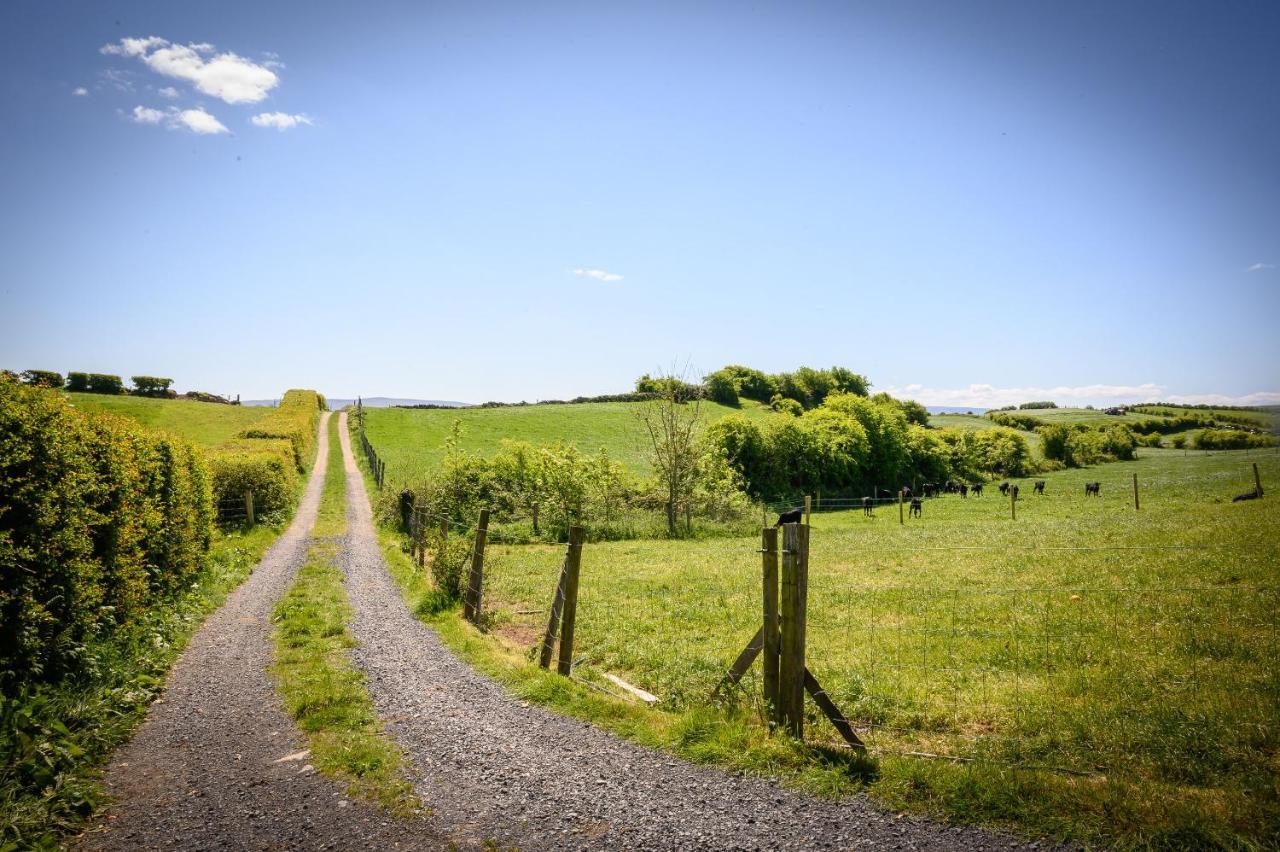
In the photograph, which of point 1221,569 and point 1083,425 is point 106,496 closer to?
point 1221,569

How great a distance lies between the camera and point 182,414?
49.7 meters

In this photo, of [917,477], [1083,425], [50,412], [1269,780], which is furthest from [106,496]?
[1083,425]

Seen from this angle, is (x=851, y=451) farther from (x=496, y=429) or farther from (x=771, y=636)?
(x=771, y=636)

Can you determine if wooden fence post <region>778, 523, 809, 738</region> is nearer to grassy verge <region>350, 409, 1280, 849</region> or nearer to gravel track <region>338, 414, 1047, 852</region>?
grassy verge <region>350, 409, 1280, 849</region>

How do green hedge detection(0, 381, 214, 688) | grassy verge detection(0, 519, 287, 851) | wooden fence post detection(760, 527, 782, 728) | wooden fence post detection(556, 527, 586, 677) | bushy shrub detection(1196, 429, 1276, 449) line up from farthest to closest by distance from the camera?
bushy shrub detection(1196, 429, 1276, 449)
wooden fence post detection(556, 527, 586, 677)
green hedge detection(0, 381, 214, 688)
wooden fence post detection(760, 527, 782, 728)
grassy verge detection(0, 519, 287, 851)

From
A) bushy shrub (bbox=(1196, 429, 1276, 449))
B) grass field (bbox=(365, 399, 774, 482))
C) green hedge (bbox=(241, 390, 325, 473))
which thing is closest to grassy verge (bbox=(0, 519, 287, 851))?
green hedge (bbox=(241, 390, 325, 473))

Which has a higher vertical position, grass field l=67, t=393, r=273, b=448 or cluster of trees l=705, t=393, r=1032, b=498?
grass field l=67, t=393, r=273, b=448

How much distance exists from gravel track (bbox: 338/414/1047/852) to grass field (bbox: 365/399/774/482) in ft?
113

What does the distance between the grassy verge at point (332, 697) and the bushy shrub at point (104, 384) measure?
188ft

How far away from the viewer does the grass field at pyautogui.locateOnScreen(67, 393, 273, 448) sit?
4434 centimetres

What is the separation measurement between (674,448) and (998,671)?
2165 cm

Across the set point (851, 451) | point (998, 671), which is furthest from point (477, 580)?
point (851, 451)

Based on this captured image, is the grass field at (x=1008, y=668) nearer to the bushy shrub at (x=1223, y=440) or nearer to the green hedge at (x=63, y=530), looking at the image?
the green hedge at (x=63, y=530)

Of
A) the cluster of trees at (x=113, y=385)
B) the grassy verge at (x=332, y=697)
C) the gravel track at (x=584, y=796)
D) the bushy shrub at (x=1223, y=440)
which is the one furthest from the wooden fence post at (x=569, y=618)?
the cluster of trees at (x=113, y=385)
